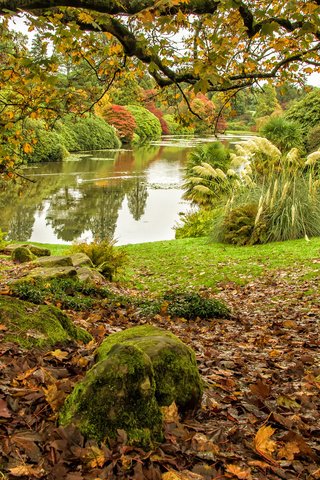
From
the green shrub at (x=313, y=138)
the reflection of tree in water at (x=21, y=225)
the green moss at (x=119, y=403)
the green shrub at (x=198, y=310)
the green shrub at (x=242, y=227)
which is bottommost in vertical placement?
the reflection of tree in water at (x=21, y=225)

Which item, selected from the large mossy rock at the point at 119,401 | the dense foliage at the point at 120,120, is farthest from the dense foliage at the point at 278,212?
the dense foliage at the point at 120,120

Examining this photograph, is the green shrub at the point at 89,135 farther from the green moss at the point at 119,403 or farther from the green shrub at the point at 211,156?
the green moss at the point at 119,403

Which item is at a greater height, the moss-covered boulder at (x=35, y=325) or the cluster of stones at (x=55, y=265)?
the moss-covered boulder at (x=35, y=325)

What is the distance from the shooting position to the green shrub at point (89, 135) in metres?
44.3

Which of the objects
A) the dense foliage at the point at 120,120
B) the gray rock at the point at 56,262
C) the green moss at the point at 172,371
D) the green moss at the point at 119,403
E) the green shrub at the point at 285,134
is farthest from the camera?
the dense foliage at the point at 120,120

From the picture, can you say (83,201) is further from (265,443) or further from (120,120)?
(120,120)

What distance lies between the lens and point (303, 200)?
11.5 metres

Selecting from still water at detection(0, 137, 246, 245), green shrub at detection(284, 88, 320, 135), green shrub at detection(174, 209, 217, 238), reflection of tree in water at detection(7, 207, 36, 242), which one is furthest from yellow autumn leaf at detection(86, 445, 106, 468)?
green shrub at detection(284, 88, 320, 135)

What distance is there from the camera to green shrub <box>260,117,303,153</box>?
18.2 meters

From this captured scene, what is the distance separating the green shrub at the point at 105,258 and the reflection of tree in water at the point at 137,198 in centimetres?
844

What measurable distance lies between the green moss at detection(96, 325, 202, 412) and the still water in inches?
346

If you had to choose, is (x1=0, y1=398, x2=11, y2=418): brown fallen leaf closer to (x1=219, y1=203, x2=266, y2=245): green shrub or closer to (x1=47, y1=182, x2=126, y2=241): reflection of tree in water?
(x1=219, y1=203, x2=266, y2=245): green shrub

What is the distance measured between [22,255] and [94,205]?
963cm

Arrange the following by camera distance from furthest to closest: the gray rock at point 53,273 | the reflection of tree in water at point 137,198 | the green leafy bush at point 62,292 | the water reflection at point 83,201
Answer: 1. the reflection of tree in water at point 137,198
2. the water reflection at point 83,201
3. the gray rock at point 53,273
4. the green leafy bush at point 62,292
